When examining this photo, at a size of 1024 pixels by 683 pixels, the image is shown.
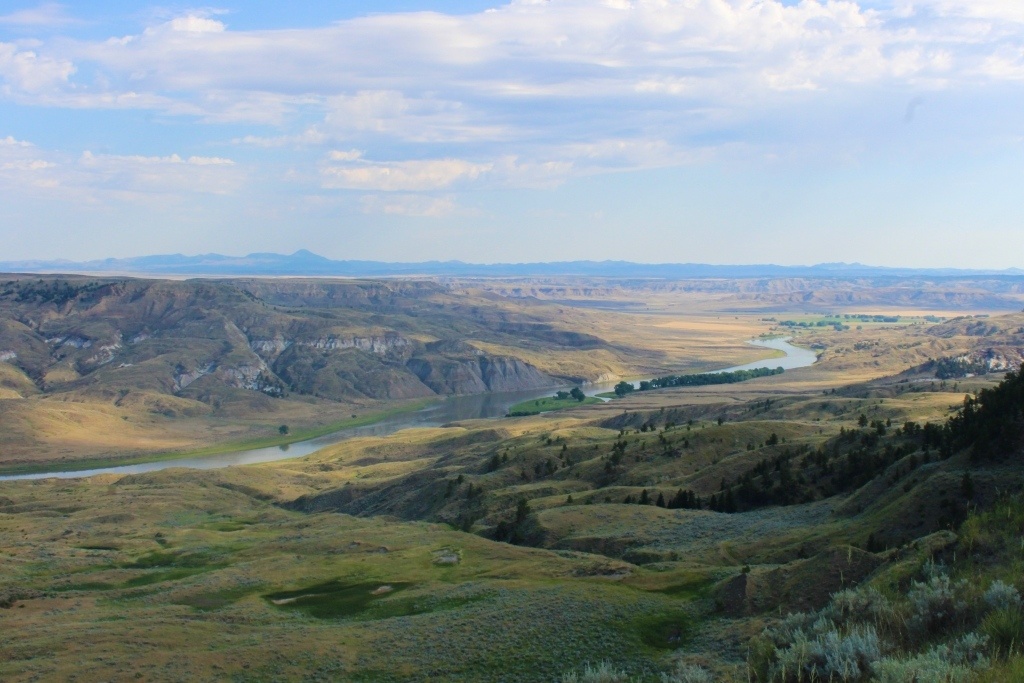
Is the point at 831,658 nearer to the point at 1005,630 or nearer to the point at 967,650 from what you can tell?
the point at 967,650

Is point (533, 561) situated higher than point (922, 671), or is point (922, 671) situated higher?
point (922, 671)

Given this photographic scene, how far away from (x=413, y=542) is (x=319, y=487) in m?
54.2

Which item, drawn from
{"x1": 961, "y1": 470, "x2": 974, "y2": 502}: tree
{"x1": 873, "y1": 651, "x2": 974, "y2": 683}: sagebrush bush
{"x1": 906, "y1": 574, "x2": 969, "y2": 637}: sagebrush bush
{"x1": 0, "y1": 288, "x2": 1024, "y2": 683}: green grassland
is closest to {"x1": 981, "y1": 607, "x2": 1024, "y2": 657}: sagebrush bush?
{"x1": 0, "y1": 288, "x2": 1024, "y2": 683}: green grassland

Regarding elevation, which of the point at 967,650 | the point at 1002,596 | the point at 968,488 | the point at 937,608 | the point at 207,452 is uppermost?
the point at 1002,596

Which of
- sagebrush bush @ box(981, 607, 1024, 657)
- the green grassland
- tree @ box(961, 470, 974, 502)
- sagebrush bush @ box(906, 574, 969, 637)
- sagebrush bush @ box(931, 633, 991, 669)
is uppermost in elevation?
sagebrush bush @ box(981, 607, 1024, 657)

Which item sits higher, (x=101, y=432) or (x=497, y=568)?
(x=497, y=568)

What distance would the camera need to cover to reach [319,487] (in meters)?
111

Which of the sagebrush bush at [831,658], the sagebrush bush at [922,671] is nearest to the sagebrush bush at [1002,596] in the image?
the sagebrush bush at [831,658]

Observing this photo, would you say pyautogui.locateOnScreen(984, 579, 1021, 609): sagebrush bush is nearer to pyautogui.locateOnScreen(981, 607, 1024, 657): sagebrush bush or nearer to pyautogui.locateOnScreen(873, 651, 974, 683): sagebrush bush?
pyautogui.locateOnScreen(981, 607, 1024, 657): sagebrush bush

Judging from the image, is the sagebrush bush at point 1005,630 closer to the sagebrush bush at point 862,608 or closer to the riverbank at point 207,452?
the sagebrush bush at point 862,608

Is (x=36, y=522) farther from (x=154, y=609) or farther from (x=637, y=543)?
(x=637, y=543)

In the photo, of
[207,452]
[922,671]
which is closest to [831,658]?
[922,671]

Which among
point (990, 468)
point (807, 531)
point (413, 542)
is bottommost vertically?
point (413, 542)

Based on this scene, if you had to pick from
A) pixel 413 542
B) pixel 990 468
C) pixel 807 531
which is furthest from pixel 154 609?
pixel 990 468
